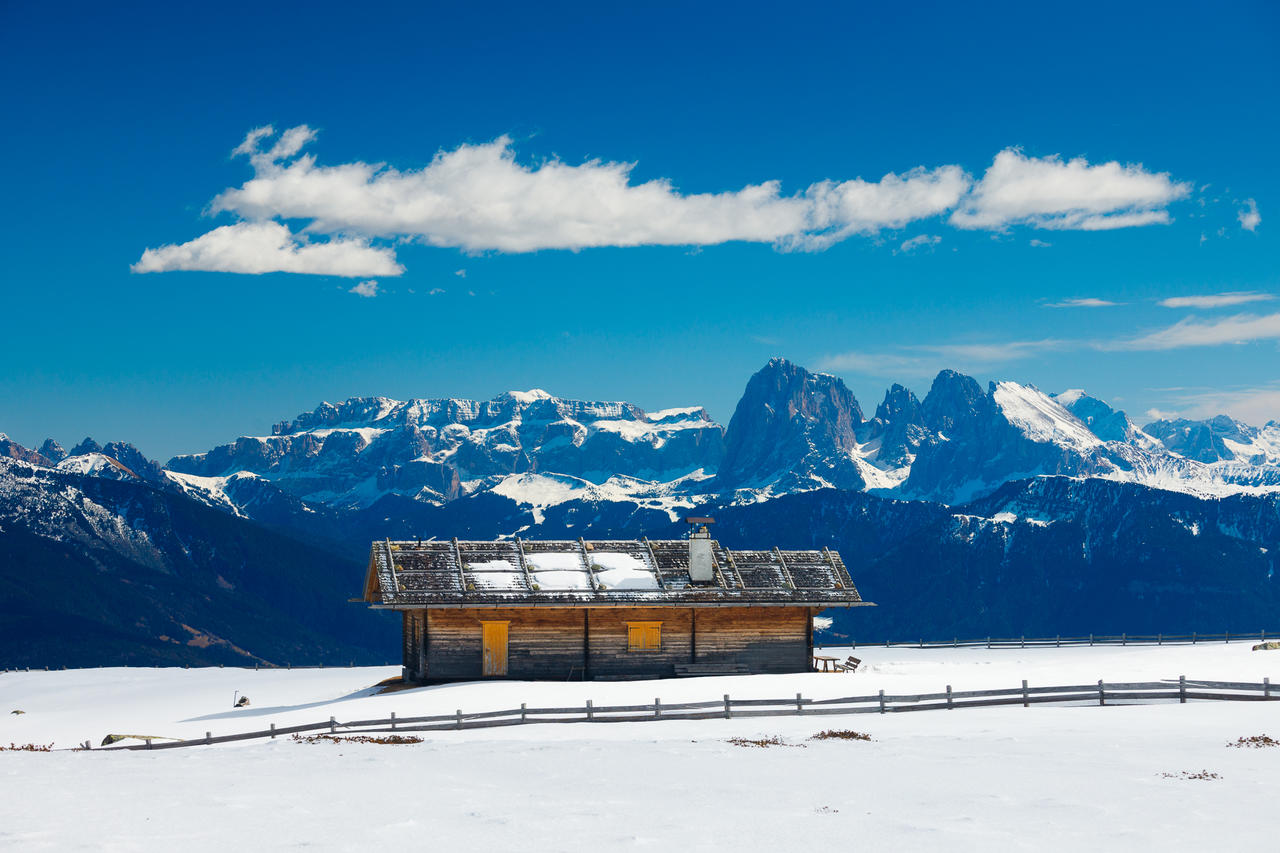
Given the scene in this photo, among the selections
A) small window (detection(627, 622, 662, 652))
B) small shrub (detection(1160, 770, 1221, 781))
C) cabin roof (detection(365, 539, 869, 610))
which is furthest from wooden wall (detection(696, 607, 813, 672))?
small shrub (detection(1160, 770, 1221, 781))

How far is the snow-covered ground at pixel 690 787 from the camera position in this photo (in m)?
23.2

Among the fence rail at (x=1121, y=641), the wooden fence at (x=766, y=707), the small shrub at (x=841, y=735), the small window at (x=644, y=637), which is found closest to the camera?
the small shrub at (x=841, y=735)

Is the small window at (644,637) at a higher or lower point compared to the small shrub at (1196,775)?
higher

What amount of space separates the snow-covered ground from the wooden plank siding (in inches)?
270

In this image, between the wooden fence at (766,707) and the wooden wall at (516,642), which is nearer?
the wooden fence at (766,707)

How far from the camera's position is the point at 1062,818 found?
79.9 ft

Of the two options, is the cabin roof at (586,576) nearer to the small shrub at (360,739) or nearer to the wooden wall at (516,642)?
the wooden wall at (516,642)

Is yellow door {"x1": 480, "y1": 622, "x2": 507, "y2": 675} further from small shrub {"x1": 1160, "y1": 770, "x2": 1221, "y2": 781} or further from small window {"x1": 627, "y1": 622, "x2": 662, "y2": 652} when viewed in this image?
small shrub {"x1": 1160, "y1": 770, "x2": 1221, "y2": 781}

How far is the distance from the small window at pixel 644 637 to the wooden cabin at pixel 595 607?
0.04 meters

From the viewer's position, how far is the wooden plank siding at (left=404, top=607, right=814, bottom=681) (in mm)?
55031

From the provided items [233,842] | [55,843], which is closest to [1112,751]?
[233,842]

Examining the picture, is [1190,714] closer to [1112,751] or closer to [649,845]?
[1112,751]

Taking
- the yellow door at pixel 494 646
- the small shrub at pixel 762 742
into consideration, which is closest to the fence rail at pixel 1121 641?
the yellow door at pixel 494 646

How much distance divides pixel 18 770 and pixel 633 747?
15031 millimetres
